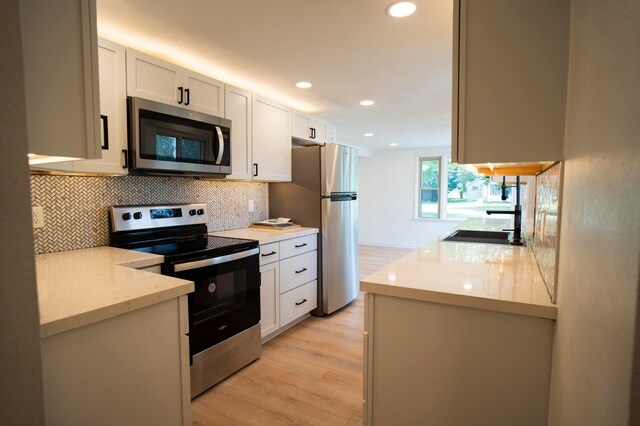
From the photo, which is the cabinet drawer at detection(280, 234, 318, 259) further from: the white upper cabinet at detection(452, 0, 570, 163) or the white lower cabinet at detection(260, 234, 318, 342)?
the white upper cabinet at detection(452, 0, 570, 163)

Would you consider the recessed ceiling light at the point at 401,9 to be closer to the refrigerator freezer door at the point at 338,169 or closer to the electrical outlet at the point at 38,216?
the refrigerator freezer door at the point at 338,169

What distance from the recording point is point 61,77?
0.96 m

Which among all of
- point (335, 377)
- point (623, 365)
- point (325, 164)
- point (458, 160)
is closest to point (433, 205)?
point (325, 164)

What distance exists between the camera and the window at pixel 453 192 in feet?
22.3

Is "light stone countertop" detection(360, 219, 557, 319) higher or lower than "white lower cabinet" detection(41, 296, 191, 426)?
higher

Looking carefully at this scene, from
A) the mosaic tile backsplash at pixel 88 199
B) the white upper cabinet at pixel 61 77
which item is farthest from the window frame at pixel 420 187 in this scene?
the white upper cabinet at pixel 61 77

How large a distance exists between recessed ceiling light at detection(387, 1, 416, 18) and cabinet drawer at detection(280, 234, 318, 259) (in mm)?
1875

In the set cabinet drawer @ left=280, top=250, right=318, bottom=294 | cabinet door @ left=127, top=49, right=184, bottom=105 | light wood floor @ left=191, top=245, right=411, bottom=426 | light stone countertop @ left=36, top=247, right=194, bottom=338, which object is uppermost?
cabinet door @ left=127, top=49, right=184, bottom=105

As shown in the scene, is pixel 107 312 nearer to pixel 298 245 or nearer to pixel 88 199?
pixel 88 199

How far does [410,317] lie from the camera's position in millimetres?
1217

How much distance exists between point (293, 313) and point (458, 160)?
2307mm

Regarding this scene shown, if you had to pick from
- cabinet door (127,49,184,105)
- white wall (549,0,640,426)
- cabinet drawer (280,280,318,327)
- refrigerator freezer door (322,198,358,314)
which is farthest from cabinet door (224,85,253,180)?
white wall (549,0,640,426)

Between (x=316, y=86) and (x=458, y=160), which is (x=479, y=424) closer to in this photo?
(x=458, y=160)

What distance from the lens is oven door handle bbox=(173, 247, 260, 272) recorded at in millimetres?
1884
